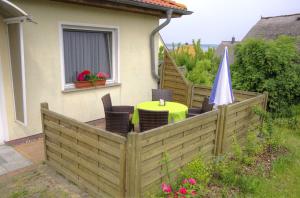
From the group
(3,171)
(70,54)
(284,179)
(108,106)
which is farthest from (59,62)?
(284,179)

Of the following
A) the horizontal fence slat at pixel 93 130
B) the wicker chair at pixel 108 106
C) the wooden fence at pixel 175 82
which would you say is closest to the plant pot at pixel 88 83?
the wicker chair at pixel 108 106

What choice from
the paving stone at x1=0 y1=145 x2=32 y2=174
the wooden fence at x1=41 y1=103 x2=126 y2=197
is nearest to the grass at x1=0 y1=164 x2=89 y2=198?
the wooden fence at x1=41 y1=103 x2=126 y2=197

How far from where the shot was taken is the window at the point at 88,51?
265 inches

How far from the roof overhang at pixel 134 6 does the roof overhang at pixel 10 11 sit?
1460 millimetres

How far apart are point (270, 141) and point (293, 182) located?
4.57 feet

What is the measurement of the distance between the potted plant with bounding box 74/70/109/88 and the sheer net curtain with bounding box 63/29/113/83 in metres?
0.19

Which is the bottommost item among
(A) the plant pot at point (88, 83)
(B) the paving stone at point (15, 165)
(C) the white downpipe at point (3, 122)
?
(B) the paving stone at point (15, 165)

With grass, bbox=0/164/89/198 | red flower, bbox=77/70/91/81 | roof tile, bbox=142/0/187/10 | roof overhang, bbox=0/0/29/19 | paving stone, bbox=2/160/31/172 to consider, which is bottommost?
grass, bbox=0/164/89/198

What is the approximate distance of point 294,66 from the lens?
8.81 metres

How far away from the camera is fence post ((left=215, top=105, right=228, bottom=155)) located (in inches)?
203

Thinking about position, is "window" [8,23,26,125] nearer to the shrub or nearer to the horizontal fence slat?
the horizontal fence slat

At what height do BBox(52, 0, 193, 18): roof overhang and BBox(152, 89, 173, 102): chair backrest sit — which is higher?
BBox(52, 0, 193, 18): roof overhang

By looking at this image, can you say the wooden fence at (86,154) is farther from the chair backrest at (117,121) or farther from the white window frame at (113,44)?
the white window frame at (113,44)

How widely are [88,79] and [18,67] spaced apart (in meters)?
2.09
